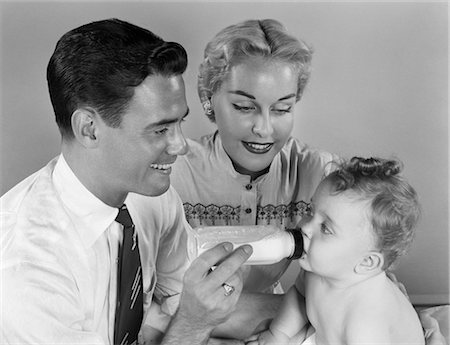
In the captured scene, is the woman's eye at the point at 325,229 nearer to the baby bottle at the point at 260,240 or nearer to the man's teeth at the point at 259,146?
the baby bottle at the point at 260,240

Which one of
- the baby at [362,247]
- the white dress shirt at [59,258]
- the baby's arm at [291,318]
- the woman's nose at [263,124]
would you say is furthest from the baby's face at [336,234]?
the white dress shirt at [59,258]

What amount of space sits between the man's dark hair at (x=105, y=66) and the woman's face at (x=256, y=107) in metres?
0.37

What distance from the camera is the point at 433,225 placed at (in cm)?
223

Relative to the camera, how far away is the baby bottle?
126 cm

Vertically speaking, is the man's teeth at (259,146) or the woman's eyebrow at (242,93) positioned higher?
the woman's eyebrow at (242,93)

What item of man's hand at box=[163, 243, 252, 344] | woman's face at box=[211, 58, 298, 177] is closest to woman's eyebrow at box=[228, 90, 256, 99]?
woman's face at box=[211, 58, 298, 177]

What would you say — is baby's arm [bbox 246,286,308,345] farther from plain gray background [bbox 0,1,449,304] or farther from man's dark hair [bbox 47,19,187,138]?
plain gray background [bbox 0,1,449,304]

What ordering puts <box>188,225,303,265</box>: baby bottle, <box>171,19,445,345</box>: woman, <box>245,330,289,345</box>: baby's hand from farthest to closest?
1. <box>171,19,445,345</box>: woman
2. <box>245,330,289,345</box>: baby's hand
3. <box>188,225,303,265</box>: baby bottle

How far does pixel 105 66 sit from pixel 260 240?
1.45 ft

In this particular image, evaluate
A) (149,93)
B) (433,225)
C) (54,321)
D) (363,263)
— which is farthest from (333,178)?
(433,225)

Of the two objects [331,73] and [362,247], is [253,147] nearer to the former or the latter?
[362,247]

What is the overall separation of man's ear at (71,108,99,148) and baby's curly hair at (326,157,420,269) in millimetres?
467

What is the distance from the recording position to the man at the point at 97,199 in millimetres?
1071

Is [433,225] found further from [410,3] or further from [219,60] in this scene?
[219,60]
